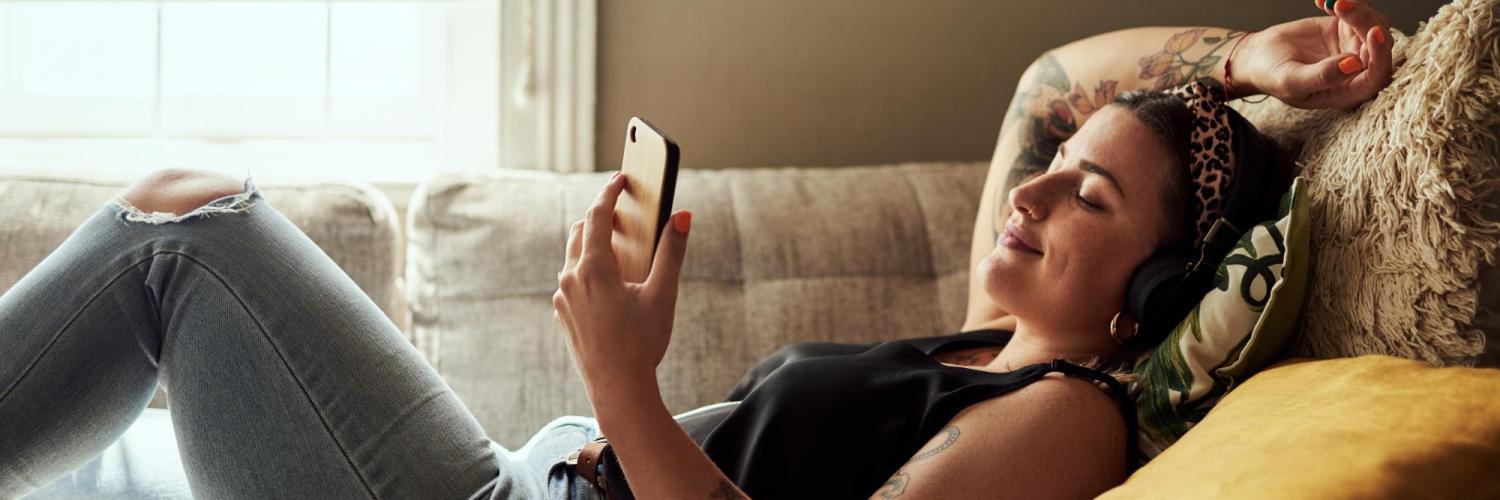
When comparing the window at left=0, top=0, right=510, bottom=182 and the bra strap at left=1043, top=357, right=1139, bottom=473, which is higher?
the window at left=0, top=0, right=510, bottom=182

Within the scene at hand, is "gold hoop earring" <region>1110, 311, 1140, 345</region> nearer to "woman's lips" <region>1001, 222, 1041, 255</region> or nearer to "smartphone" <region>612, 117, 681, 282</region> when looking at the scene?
"woman's lips" <region>1001, 222, 1041, 255</region>

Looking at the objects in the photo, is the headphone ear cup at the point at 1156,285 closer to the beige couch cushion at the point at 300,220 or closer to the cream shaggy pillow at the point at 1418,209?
the cream shaggy pillow at the point at 1418,209

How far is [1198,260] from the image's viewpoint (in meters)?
A: 1.22

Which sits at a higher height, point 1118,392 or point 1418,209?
point 1418,209

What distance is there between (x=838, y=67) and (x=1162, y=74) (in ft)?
2.41

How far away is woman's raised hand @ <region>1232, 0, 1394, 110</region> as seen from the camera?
116 cm

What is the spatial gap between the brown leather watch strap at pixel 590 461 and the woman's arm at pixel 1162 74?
0.47 m

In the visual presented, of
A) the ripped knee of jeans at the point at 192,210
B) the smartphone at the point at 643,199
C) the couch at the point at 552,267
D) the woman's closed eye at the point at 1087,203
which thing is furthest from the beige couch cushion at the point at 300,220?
the woman's closed eye at the point at 1087,203

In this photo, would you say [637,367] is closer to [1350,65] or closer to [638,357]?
[638,357]

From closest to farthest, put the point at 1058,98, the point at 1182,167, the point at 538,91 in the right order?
1. the point at 1182,167
2. the point at 1058,98
3. the point at 538,91

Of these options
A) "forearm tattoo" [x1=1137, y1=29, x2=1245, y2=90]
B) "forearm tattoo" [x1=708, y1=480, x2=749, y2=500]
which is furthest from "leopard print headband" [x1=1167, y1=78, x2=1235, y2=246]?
"forearm tattoo" [x1=708, y1=480, x2=749, y2=500]

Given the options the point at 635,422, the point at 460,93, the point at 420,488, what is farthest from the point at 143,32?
the point at 635,422

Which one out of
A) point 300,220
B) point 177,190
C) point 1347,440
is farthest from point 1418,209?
point 300,220

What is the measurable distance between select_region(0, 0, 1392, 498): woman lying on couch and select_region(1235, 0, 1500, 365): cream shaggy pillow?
81 millimetres
